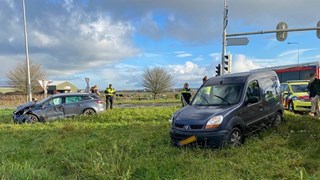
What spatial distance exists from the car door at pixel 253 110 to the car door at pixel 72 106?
10.2 meters

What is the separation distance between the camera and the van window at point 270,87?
30.5 feet

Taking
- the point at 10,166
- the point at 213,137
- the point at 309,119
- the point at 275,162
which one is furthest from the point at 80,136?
the point at 309,119

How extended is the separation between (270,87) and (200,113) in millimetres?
3093

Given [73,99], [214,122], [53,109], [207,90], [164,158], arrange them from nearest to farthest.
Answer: [164,158] → [214,122] → [207,90] → [53,109] → [73,99]

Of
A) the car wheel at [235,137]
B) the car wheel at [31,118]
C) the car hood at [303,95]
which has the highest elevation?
the car hood at [303,95]

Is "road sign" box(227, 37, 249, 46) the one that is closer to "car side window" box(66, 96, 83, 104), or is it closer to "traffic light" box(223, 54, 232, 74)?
"traffic light" box(223, 54, 232, 74)

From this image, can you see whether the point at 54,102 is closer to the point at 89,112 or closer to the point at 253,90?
the point at 89,112

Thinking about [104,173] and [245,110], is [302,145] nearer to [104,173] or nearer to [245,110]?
[245,110]

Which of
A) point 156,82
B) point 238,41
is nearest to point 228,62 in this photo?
point 238,41

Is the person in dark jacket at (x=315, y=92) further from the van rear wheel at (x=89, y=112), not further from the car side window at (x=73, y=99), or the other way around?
the car side window at (x=73, y=99)

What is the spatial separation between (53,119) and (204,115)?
416 inches

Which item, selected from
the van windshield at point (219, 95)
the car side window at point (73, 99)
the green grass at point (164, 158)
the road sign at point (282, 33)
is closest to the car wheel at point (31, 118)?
the car side window at point (73, 99)

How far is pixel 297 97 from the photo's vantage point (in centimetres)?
1642

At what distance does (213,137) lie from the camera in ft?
23.8
